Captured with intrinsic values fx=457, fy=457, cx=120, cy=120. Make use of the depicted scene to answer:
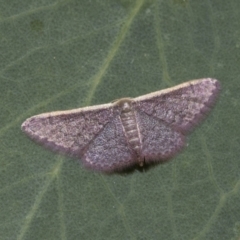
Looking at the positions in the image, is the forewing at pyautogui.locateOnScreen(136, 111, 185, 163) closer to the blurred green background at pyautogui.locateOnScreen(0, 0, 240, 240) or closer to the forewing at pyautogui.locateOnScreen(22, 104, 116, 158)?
the blurred green background at pyautogui.locateOnScreen(0, 0, 240, 240)

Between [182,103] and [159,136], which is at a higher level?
[182,103]

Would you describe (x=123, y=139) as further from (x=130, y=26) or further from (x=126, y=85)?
(x=130, y=26)

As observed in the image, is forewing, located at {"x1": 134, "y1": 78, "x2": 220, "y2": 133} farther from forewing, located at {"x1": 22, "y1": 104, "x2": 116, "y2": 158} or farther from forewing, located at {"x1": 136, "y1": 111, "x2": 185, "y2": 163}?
forewing, located at {"x1": 22, "y1": 104, "x2": 116, "y2": 158}

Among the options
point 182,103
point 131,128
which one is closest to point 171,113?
point 182,103

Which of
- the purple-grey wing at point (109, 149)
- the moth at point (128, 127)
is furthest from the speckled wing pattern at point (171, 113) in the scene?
the purple-grey wing at point (109, 149)

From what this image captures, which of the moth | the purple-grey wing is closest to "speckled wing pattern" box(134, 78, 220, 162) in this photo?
the moth

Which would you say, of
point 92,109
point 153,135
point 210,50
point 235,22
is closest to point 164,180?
point 153,135

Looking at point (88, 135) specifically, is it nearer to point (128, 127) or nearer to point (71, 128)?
point (71, 128)

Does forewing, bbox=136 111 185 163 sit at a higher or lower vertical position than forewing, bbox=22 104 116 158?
lower
